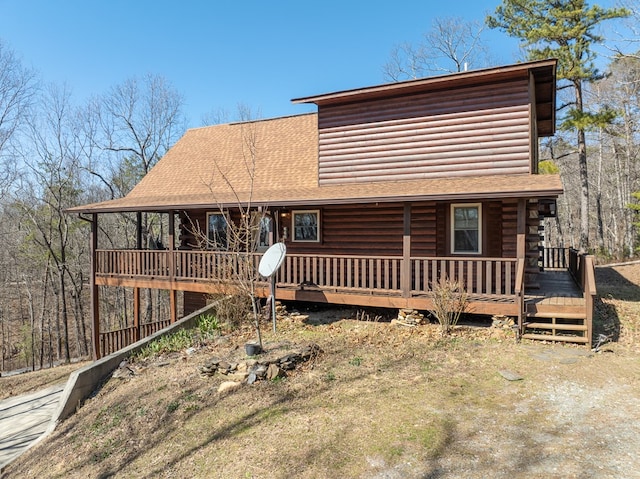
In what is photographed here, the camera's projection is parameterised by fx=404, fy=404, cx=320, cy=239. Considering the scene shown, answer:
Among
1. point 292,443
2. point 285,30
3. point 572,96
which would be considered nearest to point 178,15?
point 285,30

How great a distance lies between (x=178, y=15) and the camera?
17625 millimetres

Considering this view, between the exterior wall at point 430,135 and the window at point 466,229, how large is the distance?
95cm

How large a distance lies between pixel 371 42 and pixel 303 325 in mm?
25748

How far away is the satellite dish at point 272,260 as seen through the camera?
9008 millimetres

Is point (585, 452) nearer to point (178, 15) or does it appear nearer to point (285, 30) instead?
point (178, 15)

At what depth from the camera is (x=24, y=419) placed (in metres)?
9.40

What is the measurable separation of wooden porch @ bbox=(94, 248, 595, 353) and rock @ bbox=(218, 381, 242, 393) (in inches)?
86.4

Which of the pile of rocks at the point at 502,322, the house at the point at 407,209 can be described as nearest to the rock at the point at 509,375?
the house at the point at 407,209

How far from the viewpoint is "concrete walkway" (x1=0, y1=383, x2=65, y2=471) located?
7844mm

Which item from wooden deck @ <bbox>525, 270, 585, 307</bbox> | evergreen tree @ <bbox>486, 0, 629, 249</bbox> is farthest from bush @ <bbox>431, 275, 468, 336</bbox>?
evergreen tree @ <bbox>486, 0, 629, 249</bbox>

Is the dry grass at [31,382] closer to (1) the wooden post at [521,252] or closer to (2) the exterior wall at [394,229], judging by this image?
(2) the exterior wall at [394,229]

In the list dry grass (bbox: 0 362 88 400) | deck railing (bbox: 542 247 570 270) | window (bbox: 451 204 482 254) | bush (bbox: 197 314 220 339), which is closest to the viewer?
bush (bbox: 197 314 220 339)

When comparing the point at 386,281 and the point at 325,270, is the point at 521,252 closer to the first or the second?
the point at 386,281

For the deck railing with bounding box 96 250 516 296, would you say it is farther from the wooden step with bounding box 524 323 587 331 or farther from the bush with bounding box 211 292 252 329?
the wooden step with bounding box 524 323 587 331
